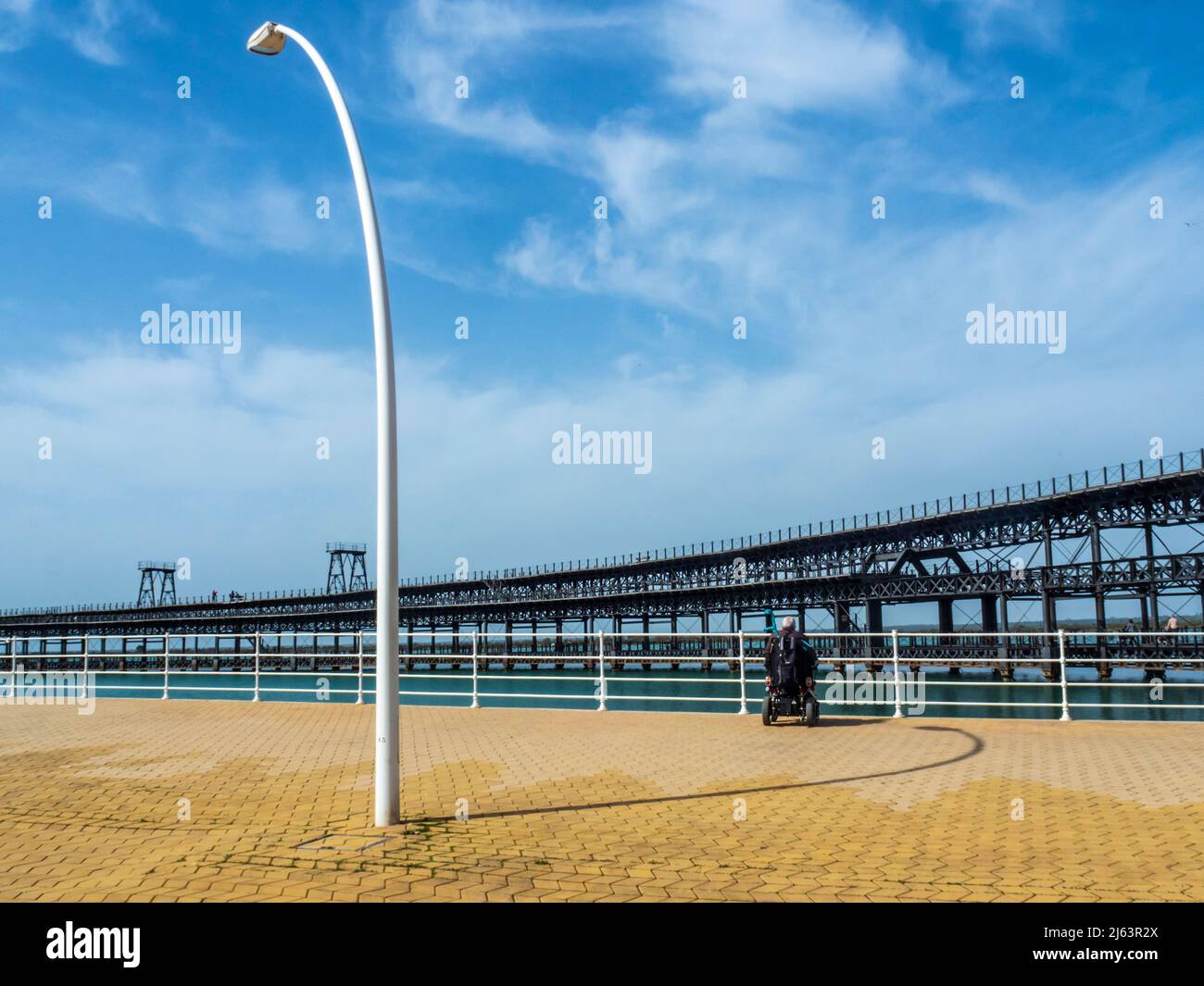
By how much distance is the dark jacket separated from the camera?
11945 mm

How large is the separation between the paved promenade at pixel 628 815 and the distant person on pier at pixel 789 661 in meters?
0.66

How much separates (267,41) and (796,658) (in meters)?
9.39

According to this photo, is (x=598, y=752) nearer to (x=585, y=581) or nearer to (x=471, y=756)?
(x=471, y=756)

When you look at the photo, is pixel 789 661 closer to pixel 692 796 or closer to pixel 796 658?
pixel 796 658

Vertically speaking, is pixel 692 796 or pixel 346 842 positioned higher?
pixel 346 842

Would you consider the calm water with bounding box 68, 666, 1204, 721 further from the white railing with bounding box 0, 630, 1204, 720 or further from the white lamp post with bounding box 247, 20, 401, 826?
the white lamp post with bounding box 247, 20, 401, 826

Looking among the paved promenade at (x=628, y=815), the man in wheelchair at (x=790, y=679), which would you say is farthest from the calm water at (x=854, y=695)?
the paved promenade at (x=628, y=815)

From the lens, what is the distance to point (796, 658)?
39.1 ft

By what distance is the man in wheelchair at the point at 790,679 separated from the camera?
470 inches

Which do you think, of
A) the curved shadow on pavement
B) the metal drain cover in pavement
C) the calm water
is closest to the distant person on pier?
the curved shadow on pavement

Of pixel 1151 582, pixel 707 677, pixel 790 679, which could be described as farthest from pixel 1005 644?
pixel 790 679

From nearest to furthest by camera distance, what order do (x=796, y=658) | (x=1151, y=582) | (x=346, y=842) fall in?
(x=346, y=842), (x=796, y=658), (x=1151, y=582)
